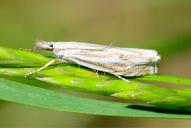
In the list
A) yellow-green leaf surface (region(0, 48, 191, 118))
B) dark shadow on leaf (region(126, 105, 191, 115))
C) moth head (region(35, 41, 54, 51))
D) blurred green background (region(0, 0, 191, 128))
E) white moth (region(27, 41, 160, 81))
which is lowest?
dark shadow on leaf (region(126, 105, 191, 115))

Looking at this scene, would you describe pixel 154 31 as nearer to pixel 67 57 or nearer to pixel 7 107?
pixel 7 107

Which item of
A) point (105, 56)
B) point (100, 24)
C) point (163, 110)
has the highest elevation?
point (100, 24)

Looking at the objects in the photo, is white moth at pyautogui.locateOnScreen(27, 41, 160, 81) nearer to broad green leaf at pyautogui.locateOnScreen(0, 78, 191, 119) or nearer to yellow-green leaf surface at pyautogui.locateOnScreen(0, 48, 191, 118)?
yellow-green leaf surface at pyautogui.locateOnScreen(0, 48, 191, 118)

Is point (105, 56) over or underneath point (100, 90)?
over

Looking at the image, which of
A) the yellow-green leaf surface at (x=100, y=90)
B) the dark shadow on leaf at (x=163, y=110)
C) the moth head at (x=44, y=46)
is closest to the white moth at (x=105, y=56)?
the moth head at (x=44, y=46)

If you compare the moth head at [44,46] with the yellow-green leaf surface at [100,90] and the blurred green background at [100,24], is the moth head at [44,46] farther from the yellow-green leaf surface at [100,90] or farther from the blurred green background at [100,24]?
the blurred green background at [100,24]

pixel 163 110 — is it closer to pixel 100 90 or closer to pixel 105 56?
pixel 100 90

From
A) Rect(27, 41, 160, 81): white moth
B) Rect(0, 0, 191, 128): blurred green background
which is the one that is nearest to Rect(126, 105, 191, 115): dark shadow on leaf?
Rect(27, 41, 160, 81): white moth

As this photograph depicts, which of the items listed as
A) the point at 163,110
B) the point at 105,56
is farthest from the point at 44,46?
the point at 163,110
